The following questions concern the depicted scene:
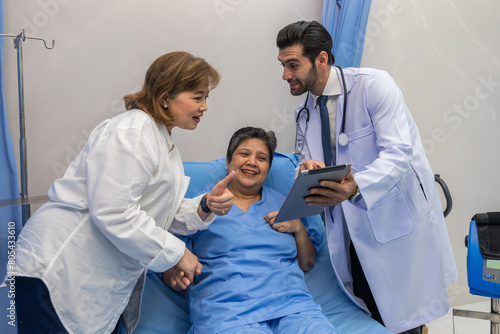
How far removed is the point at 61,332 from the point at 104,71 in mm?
1462

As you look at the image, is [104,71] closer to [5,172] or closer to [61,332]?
[5,172]

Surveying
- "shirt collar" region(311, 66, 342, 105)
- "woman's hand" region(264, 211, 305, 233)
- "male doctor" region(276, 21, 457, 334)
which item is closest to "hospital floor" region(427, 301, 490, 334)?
"male doctor" region(276, 21, 457, 334)

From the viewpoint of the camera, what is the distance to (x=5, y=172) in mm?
1923

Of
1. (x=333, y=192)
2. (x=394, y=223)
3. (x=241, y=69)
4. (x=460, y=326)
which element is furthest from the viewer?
(x=460, y=326)

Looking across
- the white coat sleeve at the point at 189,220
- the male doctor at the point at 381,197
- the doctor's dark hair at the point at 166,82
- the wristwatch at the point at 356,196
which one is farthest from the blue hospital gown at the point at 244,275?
the doctor's dark hair at the point at 166,82

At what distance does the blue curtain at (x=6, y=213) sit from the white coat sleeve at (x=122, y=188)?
808 millimetres

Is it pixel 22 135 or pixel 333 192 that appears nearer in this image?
pixel 333 192

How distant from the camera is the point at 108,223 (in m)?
1.17

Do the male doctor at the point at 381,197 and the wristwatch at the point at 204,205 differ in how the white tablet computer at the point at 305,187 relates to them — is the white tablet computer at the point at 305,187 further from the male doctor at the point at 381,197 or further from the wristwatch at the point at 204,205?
the wristwatch at the point at 204,205

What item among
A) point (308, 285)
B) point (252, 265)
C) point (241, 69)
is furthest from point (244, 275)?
point (241, 69)

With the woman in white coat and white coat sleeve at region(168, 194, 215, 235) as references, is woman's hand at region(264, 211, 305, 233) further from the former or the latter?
the woman in white coat

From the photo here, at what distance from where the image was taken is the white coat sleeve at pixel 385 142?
1532 millimetres

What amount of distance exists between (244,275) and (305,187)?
437 millimetres

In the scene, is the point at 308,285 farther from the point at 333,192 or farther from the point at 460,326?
the point at 460,326
